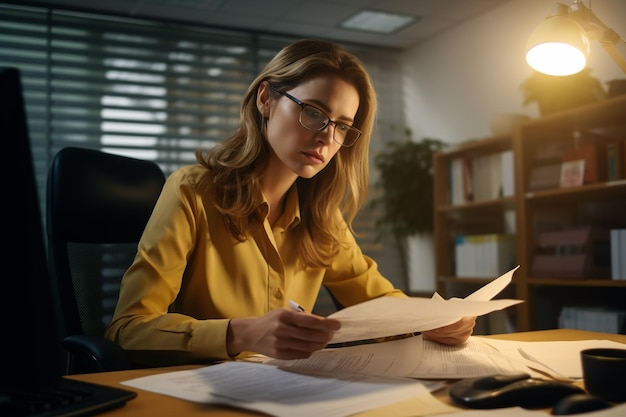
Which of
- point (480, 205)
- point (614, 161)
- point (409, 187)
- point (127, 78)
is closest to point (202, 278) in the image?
point (614, 161)

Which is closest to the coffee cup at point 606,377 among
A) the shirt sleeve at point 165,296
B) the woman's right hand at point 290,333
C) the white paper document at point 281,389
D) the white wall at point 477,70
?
the white paper document at point 281,389

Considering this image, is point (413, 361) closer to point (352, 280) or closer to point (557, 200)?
point (352, 280)

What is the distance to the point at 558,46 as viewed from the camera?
1284 millimetres

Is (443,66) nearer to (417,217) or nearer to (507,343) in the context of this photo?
(417,217)

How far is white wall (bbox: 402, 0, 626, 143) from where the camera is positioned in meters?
3.31

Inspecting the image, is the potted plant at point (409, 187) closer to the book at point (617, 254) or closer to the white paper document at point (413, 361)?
the book at point (617, 254)

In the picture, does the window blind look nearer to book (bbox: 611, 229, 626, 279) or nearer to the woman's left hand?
book (bbox: 611, 229, 626, 279)

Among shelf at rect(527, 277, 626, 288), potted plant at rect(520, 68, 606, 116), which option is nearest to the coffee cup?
shelf at rect(527, 277, 626, 288)

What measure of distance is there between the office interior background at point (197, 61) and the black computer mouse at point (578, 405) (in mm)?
3036

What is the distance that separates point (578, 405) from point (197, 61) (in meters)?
3.82

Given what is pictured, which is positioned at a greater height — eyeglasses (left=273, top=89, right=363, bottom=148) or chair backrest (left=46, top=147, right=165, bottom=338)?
eyeglasses (left=273, top=89, right=363, bottom=148)

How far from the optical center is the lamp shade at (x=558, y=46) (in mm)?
1148

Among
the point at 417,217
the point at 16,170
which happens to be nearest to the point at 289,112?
the point at 16,170

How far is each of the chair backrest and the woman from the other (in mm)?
244
